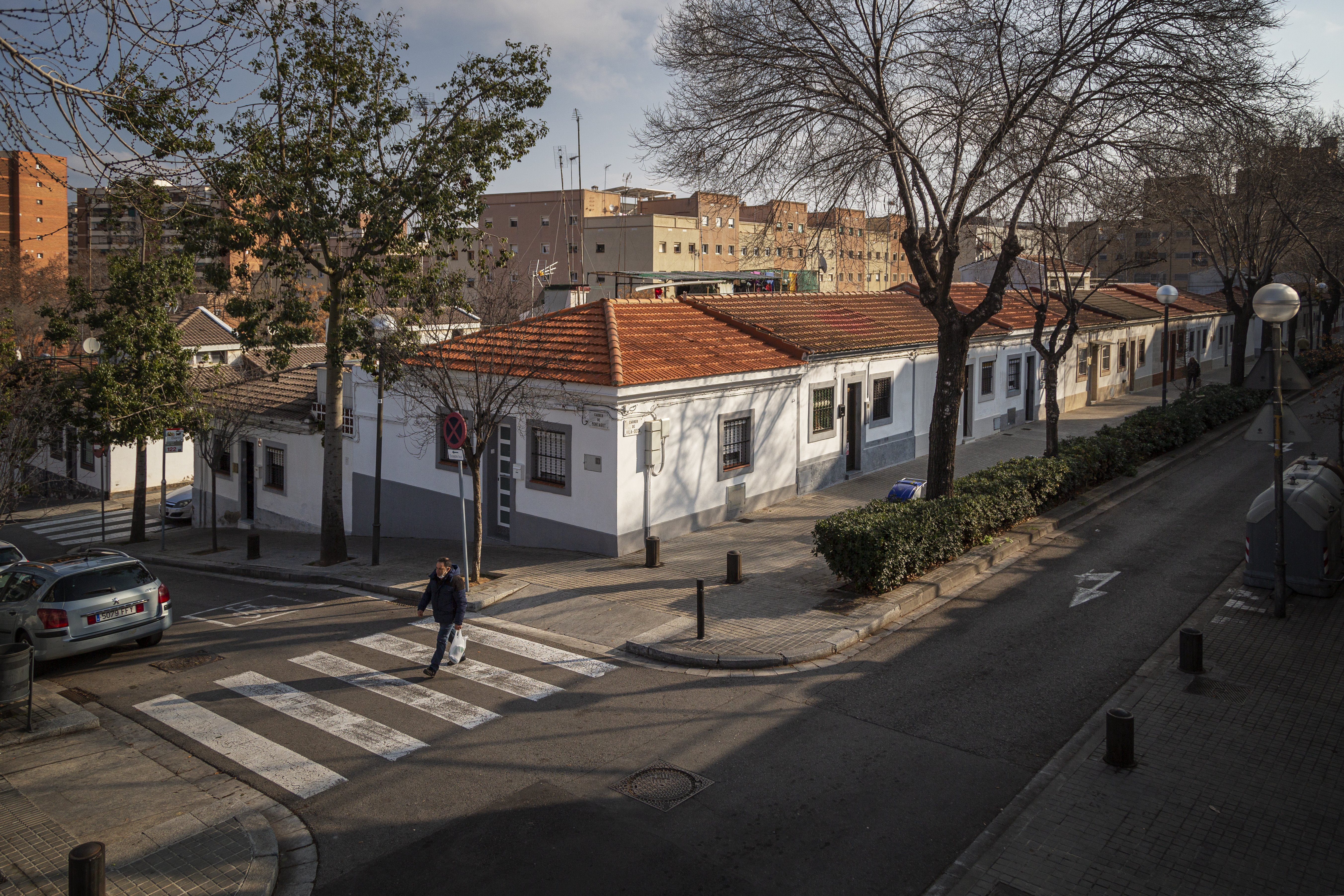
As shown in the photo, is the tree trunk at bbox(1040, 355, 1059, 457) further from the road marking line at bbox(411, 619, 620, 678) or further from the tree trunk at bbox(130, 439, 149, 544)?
the tree trunk at bbox(130, 439, 149, 544)

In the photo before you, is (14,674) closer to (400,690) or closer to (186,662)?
(186,662)

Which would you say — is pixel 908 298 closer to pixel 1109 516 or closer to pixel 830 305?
pixel 830 305

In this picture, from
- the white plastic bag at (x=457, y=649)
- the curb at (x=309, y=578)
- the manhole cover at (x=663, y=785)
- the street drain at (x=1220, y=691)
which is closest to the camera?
the manhole cover at (x=663, y=785)

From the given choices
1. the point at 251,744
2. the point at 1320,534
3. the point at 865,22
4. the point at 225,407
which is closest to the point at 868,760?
the point at 251,744

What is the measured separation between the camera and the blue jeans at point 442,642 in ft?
37.1

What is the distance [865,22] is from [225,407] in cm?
1979

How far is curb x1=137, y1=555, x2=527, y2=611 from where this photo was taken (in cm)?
1480

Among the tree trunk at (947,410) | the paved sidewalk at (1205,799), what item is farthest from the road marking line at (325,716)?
the tree trunk at (947,410)

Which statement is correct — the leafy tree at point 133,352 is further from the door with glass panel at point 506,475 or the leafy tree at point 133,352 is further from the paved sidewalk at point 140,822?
the paved sidewalk at point 140,822

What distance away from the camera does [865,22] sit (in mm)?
16047

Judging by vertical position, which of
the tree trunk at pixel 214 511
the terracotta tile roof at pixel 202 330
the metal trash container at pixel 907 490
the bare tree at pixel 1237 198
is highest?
the bare tree at pixel 1237 198

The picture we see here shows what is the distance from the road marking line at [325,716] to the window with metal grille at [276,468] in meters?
15.6

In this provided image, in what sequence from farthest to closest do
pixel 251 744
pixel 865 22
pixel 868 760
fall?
1. pixel 865 22
2. pixel 251 744
3. pixel 868 760

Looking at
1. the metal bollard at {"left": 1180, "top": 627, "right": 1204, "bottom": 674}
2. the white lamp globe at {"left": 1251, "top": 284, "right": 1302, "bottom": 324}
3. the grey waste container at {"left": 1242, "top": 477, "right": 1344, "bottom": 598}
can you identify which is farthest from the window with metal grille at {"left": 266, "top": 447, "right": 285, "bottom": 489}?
the white lamp globe at {"left": 1251, "top": 284, "right": 1302, "bottom": 324}
